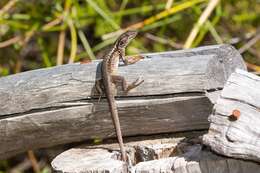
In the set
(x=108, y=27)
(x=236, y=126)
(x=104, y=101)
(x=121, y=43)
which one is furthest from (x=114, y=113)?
(x=108, y=27)

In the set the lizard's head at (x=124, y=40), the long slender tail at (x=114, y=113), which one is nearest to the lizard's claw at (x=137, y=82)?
the long slender tail at (x=114, y=113)

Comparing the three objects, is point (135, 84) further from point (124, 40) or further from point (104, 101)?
point (124, 40)

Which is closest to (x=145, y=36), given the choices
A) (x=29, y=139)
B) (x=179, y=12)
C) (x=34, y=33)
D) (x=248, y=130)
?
(x=179, y=12)

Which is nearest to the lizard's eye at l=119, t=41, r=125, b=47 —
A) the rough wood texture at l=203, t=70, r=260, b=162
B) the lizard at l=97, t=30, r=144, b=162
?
the lizard at l=97, t=30, r=144, b=162

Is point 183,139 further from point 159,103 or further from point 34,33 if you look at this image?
point 34,33

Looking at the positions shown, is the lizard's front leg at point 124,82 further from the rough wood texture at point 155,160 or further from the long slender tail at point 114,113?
the rough wood texture at point 155,160

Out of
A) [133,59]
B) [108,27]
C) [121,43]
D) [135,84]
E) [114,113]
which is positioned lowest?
[114,113]

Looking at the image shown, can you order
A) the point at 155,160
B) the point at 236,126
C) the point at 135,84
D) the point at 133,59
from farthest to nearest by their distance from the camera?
1. the point at 133,59
2. the point at 135,84
3. the point at 155,160
4. the point at 236,126

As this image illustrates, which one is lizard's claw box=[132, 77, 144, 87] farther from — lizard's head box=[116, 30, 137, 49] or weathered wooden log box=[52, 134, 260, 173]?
lizard's head box=[116, 30, 137, 49]
